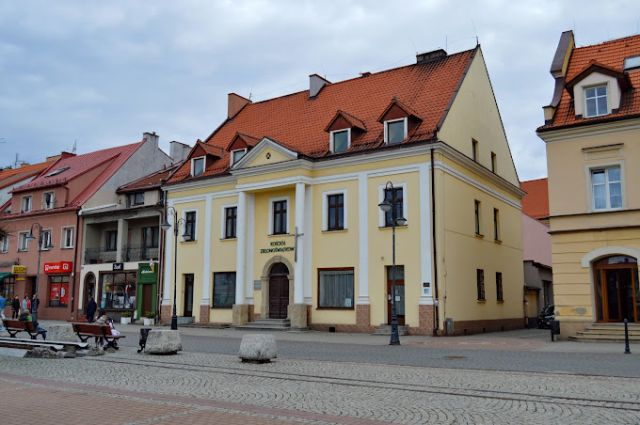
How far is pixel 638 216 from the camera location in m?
23.1

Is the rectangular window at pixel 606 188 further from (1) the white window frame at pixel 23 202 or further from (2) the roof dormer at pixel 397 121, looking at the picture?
(1) the white window frame at pixel 23 202

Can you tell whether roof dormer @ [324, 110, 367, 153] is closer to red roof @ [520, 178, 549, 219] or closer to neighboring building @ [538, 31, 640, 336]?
neighboring building @ [538, 31, 640, 336]

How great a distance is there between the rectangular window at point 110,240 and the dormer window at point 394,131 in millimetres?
22030

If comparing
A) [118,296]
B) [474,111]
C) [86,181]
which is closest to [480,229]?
[474,111]

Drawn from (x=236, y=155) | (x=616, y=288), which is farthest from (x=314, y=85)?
(x=616, y=288)

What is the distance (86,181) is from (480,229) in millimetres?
28078

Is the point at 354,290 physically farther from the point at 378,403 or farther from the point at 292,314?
the point at 378,403

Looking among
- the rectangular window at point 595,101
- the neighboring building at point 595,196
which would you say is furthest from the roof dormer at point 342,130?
the rectangular window at point 595,101

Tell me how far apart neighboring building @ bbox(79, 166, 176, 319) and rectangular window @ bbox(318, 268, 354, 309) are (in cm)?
1232

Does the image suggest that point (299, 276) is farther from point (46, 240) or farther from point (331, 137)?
point (46, 240)

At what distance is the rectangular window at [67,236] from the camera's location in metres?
43.8

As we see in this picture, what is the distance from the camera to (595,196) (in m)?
24.3

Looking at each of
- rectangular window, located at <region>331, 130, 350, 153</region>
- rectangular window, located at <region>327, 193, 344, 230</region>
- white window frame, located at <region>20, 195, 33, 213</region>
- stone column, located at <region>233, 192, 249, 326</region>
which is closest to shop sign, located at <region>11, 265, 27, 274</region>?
white window frame, located at <region>20, 195, 33, 213</region>

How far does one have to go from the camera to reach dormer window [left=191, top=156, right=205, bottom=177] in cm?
3772
